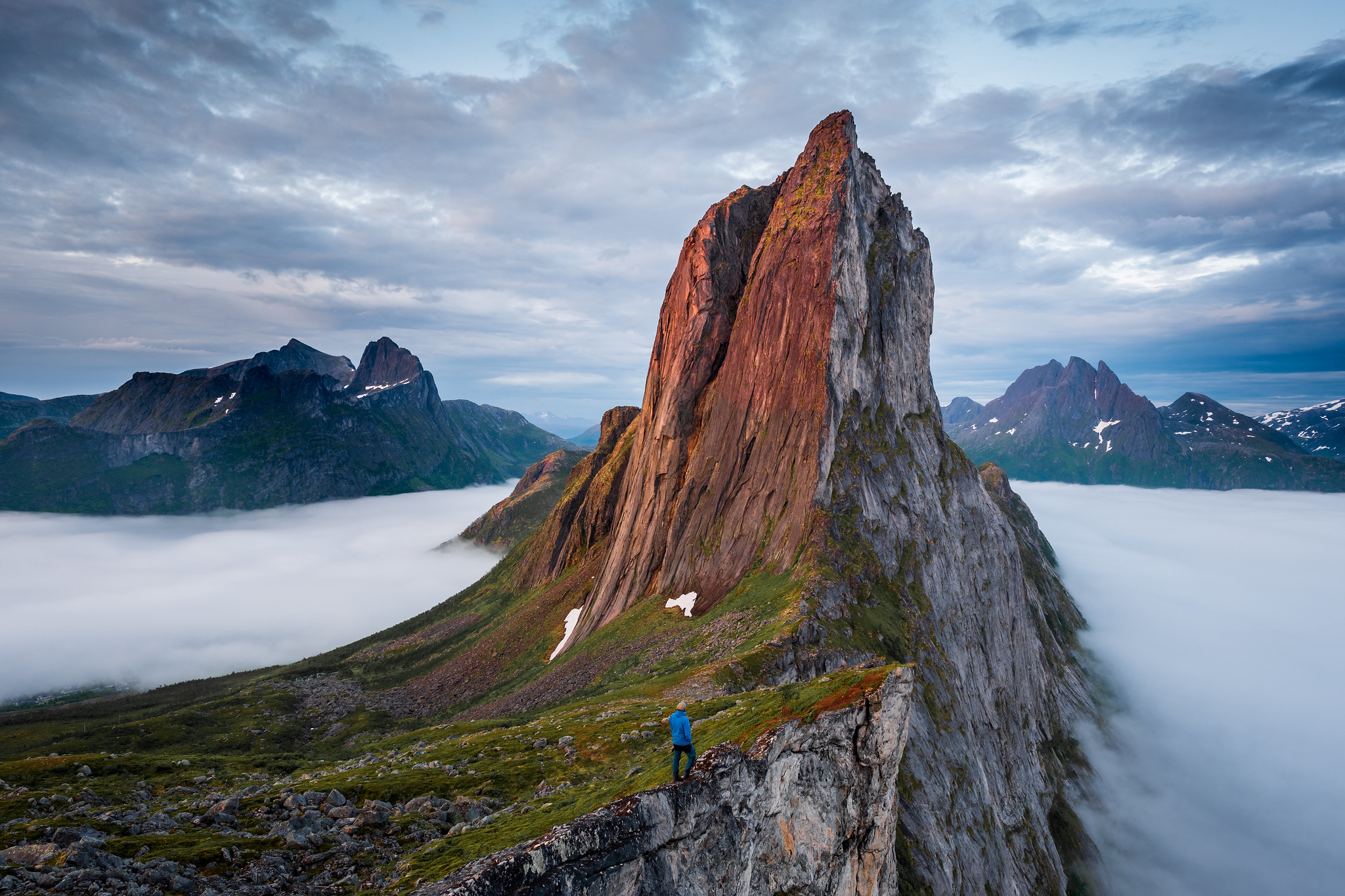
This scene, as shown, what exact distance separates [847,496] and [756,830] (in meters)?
44.9

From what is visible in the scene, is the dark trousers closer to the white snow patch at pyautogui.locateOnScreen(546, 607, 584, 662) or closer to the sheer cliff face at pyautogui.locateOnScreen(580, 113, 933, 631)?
the sheer cliff face at pyautogui.locateOnScreen(580, 113, 933, 631)

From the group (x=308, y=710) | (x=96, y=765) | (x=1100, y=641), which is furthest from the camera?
(x=1100, y=641)

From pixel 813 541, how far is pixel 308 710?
11474 cm

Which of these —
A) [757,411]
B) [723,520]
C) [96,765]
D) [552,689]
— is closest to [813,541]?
[723,520]

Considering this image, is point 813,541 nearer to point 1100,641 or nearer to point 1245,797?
point 1245,797

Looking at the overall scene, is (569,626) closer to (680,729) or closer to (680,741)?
(680,741)

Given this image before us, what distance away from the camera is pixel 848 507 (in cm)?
6175

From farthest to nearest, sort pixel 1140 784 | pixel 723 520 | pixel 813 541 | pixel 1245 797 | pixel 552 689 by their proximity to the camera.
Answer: pixel 1245 797, pixel 1140 784, pixel 723 520, pixel 552 689, pixel 813 541

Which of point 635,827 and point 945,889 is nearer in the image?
point 635,827

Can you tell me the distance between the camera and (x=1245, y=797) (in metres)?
146

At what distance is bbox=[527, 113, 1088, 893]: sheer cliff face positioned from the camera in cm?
5272

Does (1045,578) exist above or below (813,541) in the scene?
below

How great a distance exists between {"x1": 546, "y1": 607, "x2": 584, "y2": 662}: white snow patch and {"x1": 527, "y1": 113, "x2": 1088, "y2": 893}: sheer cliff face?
745cm

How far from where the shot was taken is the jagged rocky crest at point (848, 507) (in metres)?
50.1
